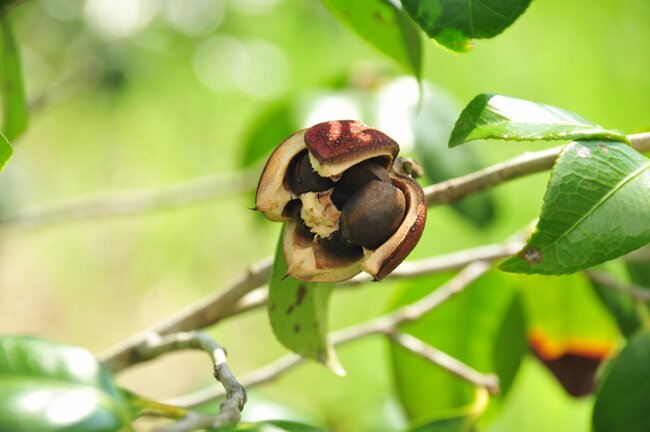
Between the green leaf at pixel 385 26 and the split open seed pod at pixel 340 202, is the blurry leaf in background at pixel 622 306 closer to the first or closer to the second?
the green leaf at pixel 385 26

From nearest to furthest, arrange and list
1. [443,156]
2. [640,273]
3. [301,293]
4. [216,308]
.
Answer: [301,293] → [216,308] → [640,273] → [443,156]

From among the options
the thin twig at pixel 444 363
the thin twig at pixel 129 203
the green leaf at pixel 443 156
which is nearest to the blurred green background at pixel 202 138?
the thin twig at pixel 129 203

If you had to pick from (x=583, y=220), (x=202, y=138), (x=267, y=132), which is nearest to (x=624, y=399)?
(x=583, y=220)

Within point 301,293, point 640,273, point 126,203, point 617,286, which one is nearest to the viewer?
point 301,293

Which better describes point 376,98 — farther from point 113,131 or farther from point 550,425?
point 113,131

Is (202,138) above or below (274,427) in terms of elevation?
below

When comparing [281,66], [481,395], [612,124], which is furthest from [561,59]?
[481,395]

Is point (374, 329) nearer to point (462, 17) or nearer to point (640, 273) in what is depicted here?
point (640, 273)
